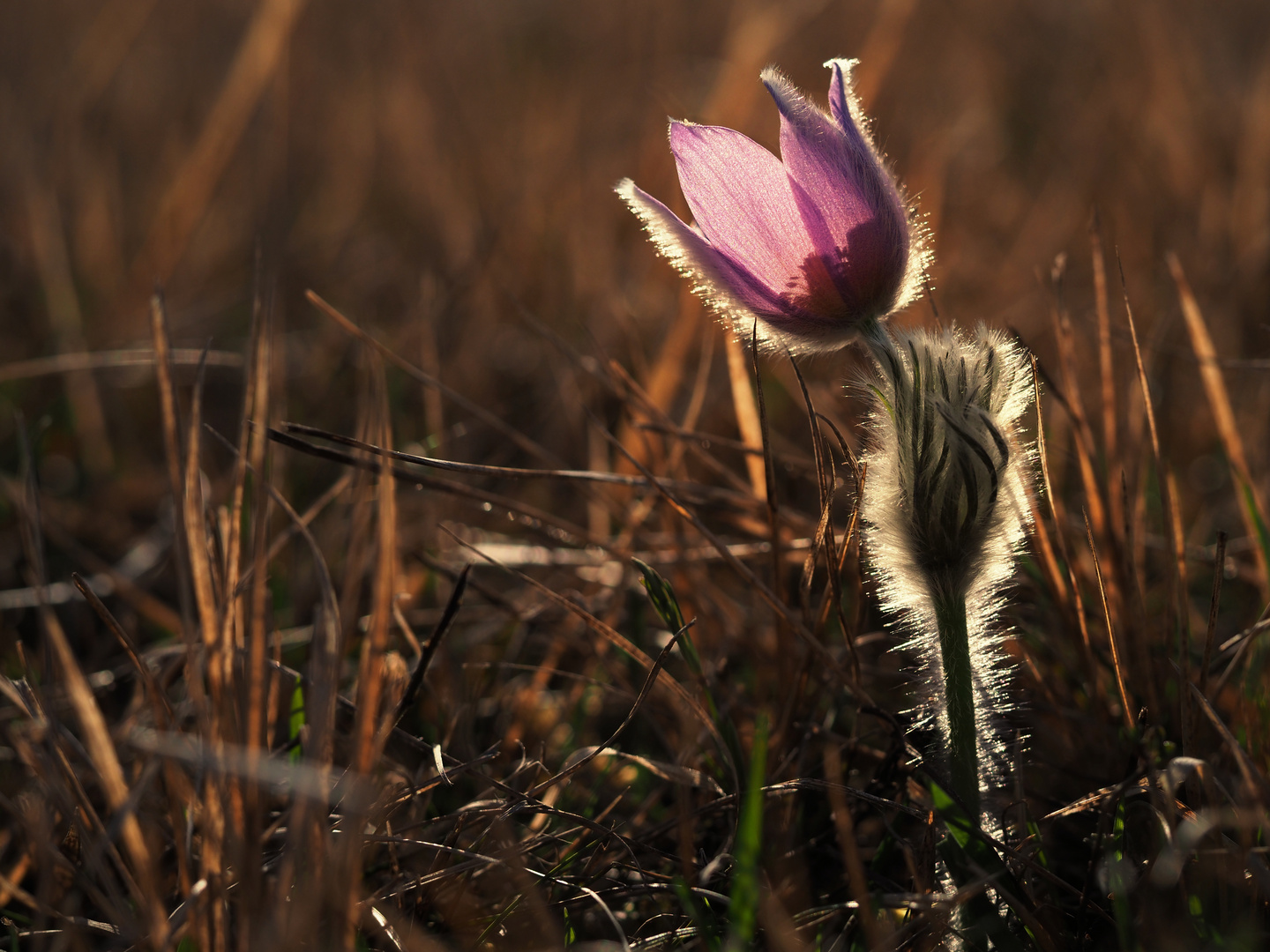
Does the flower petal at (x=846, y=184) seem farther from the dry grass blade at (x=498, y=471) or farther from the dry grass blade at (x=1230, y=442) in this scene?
the dry grass blade at (x=1230, y=442)

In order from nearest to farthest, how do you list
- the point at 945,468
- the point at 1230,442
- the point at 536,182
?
the point at 945,468, the point at 1230,442, the point at 536,182

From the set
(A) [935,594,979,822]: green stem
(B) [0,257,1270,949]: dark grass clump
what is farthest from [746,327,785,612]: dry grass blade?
(A) [935,594,979,822]: green stem

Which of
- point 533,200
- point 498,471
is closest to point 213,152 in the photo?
point 533,200

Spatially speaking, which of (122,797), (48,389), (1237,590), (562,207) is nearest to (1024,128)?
(562,207)

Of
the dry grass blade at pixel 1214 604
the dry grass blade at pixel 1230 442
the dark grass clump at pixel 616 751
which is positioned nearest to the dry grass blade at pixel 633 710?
the dark grass clump at pixel 616 751

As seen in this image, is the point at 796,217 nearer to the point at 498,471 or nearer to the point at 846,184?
the point at 846,184

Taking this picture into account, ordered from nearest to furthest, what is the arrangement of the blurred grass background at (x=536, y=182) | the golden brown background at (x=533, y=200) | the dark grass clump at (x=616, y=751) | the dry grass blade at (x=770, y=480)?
1. the dark grass clump at (x=616, y=751)
2. the dry grass blade at (x=770, y=480)
3. the golden brown background at (x=533, y=200)
4. the blurred grass background at (x=536, y=182)

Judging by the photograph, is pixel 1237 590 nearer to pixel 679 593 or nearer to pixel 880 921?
pixel 679 593
